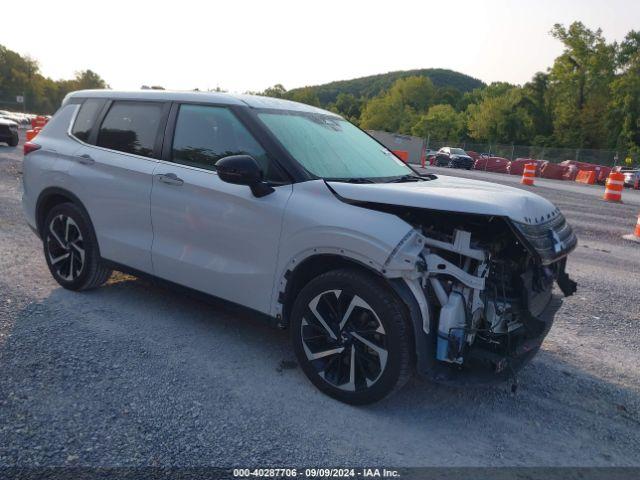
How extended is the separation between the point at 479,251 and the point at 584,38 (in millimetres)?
74034

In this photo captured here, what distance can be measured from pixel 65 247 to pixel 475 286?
12.0 feet

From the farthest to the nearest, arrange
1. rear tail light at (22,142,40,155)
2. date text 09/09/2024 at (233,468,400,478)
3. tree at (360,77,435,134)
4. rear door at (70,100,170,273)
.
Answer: tree at (360,77,435,134) → rear tail light at (22,142,40,155) → rear door at (70,100,170,273) → date text 09/09/2024 at (233,468,400,478)

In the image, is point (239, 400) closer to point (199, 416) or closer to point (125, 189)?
point (199, 416)

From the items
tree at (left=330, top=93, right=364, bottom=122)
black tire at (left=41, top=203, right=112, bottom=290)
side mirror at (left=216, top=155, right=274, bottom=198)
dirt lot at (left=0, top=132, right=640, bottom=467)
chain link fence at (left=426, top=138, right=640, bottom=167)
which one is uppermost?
tree at (left=330, top=93, right=364, bottom=122)

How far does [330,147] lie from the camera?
4180 mm

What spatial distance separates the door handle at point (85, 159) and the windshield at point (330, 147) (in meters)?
1.70

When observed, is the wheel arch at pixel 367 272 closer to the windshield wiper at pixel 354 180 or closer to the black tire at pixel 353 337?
the black tire at pixel 353 337

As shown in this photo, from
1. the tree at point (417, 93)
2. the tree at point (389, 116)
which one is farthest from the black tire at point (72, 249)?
the tree at point (417, 93)

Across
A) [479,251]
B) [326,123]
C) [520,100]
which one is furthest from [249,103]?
[520,100]

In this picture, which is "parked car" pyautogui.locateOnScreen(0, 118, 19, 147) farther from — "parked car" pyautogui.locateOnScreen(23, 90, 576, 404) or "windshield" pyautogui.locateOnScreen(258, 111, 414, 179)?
"windshield" pyautogui.locateOnScreen(258, 111, 414, 179)

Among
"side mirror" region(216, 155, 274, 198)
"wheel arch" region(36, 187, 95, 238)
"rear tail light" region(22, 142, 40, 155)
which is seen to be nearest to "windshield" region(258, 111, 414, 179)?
"side mirror" region(216, 155, 274, 198)

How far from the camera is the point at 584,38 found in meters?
66.2

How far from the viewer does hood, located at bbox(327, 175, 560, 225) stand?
310cm

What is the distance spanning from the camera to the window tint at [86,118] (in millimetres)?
4953
